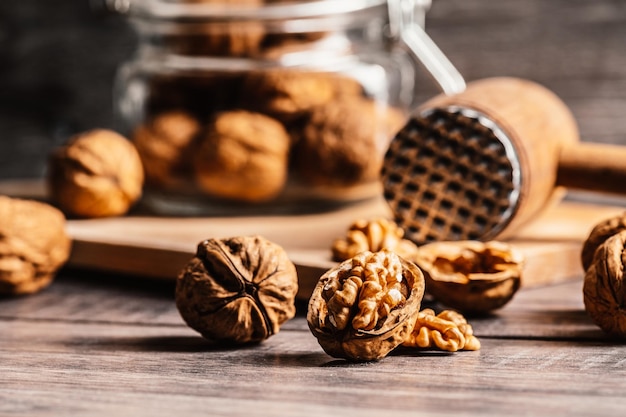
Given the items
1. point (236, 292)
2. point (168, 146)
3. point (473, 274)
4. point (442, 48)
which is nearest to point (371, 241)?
point (473, 274)

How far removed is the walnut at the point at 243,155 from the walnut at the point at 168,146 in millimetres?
35

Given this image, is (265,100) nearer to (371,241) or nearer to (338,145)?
(338,145)

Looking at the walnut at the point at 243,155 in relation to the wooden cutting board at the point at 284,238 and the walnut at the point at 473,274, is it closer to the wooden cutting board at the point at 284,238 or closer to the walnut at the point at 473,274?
the wooden cutting board at the point at 284,238

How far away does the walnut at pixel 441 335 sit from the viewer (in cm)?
90

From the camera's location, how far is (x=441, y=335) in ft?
2.97

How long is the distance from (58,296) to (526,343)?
59cm

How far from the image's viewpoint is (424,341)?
90 cm

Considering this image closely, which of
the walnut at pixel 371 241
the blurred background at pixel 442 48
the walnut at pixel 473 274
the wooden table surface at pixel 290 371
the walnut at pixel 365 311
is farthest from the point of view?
the blurred background at pixel 442 48

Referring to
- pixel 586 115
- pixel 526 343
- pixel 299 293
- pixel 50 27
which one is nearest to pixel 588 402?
pixel 526 343

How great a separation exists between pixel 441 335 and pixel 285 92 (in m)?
0.56

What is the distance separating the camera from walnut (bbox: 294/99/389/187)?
4.41 feet

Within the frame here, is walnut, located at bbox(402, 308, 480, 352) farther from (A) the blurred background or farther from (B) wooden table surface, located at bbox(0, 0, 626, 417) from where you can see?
(A) the blurred background

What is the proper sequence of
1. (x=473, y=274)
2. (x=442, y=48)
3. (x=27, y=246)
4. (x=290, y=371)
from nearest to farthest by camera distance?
(x=290, y=371)
(x=473, y=274)
(x=27, y=246)
(x=442, y=48)

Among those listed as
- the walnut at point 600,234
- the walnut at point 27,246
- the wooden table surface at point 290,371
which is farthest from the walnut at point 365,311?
the walnut at point 27,246
